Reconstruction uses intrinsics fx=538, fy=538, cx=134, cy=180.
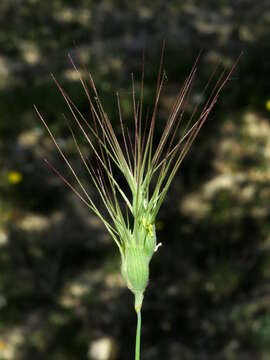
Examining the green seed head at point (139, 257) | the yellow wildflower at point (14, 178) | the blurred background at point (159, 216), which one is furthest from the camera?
the yellow wildflower at point (14, 178)

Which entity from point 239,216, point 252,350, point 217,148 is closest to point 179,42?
point 217,148

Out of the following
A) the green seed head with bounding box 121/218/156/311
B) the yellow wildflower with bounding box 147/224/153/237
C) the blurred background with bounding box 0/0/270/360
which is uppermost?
the yellow wildflower with bounding box 147/224/153/237

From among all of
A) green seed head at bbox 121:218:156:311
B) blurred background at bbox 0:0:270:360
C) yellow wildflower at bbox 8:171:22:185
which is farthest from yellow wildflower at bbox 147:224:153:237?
yellow wildflower at bbox 8:171:22:185

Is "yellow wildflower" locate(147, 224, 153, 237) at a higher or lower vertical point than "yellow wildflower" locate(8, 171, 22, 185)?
higher

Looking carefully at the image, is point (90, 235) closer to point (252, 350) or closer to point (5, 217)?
point (5, 217)

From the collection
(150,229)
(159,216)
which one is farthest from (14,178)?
(150,229)

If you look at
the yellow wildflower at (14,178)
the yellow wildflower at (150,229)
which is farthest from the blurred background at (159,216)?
the yellow wildflower at (150,229)

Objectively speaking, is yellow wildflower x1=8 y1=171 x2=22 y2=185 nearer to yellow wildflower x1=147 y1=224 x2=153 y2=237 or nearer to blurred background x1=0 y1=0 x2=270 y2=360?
blurred background x1=0 y1=0 x2=270 y2=360

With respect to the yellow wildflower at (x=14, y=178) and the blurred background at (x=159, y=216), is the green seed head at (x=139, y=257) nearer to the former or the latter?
the blurred background at (x=159, y=216)
